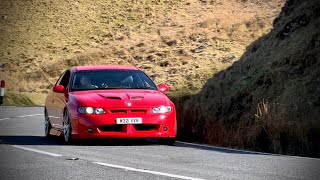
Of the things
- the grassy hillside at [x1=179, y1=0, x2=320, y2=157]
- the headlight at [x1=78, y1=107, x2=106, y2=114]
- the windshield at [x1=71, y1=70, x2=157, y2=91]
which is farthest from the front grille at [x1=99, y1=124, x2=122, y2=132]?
the grassy hillside at [x1=179, y1=0, x2=320, y2=157]

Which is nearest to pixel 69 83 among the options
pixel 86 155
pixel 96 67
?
pixel 96 67

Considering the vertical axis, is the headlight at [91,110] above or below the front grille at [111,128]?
above

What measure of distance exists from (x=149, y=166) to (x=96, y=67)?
5.65m

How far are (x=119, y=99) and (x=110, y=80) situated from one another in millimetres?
1628

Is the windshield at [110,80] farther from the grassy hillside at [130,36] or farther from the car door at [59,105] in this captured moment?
the grassy hillside at [130,36]

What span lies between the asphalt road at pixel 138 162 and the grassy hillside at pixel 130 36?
1423 inches

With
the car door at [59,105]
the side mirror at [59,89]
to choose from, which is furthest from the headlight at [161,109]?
the side mirror at [59,89]

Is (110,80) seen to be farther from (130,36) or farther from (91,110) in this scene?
(130,36)

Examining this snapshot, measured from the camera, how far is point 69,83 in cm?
1566

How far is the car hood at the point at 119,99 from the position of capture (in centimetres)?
1409

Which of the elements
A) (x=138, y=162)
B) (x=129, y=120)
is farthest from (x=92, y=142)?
(x=138, y=162)

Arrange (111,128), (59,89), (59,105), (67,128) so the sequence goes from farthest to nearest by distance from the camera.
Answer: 1. (59,105)
2. (59,89)
3. (67,128)
4. (111,128)

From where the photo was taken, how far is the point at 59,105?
15.6 meters

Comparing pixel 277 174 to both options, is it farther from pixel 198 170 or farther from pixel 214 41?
pixel 214 41
